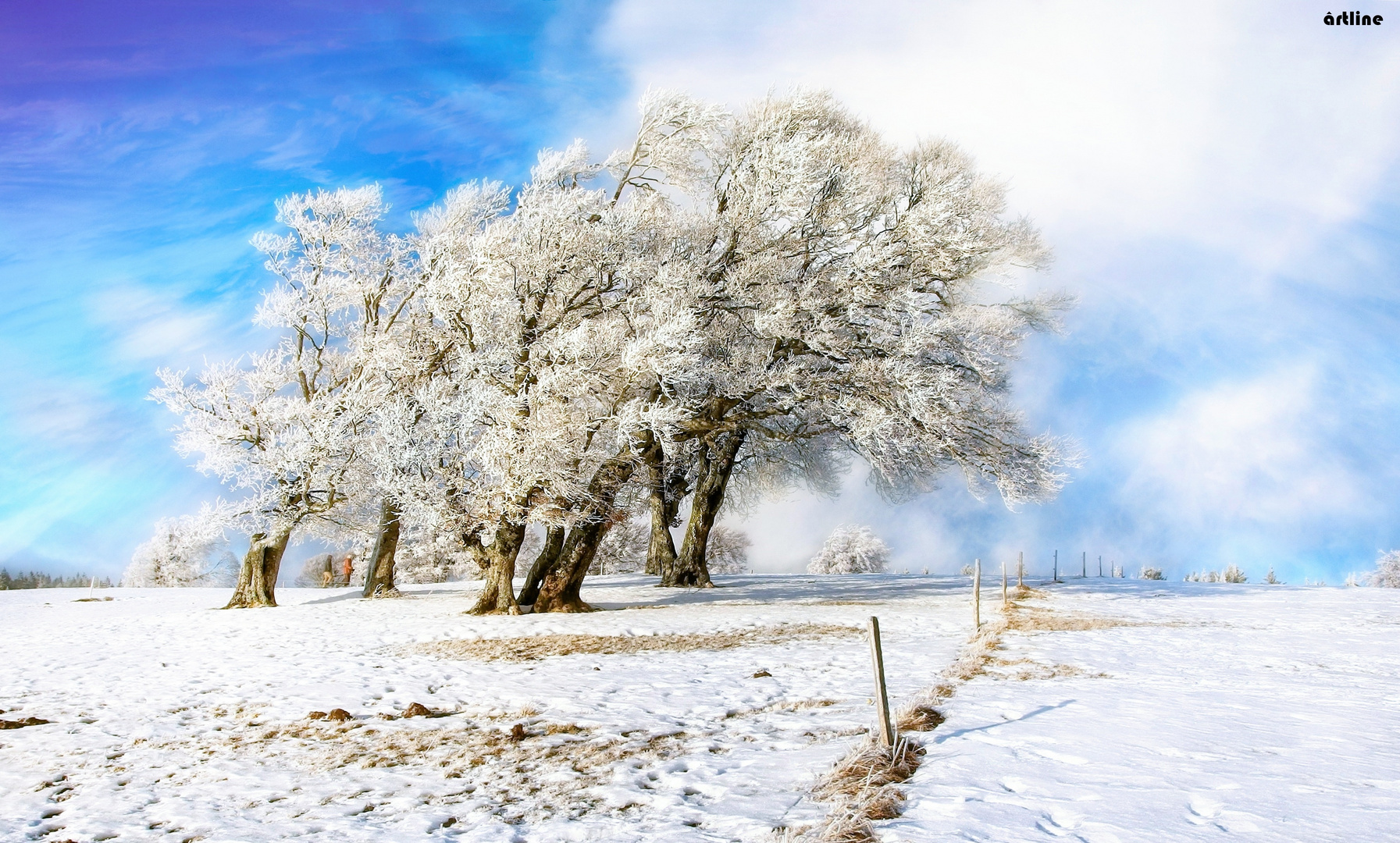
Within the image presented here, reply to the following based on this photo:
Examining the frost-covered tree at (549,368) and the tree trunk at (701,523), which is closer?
the frost-covered tree at (549,368)

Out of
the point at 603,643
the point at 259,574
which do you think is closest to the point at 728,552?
the point at 259,574

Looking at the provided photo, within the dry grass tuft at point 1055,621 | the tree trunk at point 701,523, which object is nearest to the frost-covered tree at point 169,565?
the tree trunk at point 701,523

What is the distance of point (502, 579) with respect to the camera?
19.4 m

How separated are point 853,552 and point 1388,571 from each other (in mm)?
29897

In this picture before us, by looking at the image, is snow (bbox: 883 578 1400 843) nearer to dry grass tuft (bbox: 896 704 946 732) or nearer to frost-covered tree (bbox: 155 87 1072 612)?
dry grass tuft (bbox: 896 704 946 732)

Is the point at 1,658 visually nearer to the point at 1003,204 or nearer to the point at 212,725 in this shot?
the point at 212,725

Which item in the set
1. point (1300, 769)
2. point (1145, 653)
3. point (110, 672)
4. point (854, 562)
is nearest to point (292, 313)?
point (110, 672)

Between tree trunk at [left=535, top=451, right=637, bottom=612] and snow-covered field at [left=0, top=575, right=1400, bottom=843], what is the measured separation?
3487 mm

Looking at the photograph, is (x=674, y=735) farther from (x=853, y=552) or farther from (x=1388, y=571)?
(x=1388, y=571)

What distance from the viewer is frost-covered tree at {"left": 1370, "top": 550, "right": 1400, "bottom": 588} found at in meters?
47.7

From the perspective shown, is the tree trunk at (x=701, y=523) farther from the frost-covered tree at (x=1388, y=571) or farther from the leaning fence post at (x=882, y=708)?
the frost-covered tree at (x=1388, y=571)

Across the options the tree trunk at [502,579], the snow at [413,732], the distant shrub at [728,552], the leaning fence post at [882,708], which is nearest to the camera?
the snow at [413,732]

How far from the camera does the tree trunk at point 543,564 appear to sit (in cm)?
1995

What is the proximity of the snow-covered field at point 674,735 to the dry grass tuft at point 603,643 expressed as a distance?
0.15 meters
